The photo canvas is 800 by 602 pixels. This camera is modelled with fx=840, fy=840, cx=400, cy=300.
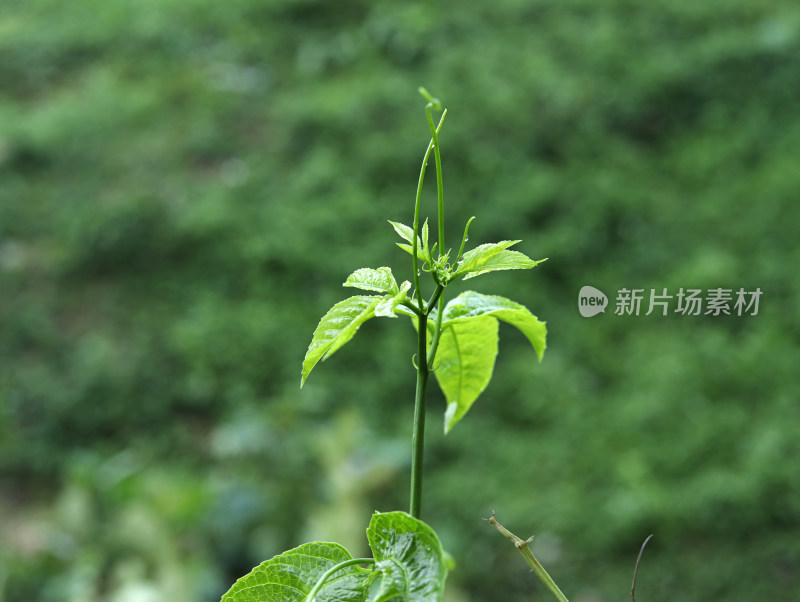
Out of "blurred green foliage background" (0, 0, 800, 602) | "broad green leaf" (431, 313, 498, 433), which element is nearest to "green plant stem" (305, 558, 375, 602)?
"broad green leaf" (431, 313, 498, 433)

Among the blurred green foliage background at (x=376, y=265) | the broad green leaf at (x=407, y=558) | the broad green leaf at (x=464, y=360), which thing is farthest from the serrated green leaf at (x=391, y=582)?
the blurred green foliage background at (x=376, y=265)

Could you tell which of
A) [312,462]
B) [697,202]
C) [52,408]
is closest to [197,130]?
[52,408]

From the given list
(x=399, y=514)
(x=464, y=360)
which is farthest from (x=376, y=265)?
(x=399, y=514)

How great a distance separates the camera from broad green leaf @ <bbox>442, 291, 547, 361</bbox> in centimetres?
37

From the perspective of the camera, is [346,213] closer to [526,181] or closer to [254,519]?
[526,181]

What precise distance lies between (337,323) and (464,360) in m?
0.09

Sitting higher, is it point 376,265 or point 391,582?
point 391,582

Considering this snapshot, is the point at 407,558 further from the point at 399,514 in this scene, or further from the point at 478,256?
the point at 478,256

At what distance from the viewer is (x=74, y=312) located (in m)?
2.80

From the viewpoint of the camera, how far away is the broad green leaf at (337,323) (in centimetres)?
34

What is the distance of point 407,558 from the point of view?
0.31 m

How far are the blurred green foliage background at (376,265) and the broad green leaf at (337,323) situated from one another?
4.22ft

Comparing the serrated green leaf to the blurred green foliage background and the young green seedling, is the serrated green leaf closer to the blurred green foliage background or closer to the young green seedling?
the young green seedling

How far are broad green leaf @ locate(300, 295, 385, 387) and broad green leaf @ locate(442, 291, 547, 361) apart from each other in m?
0.04
